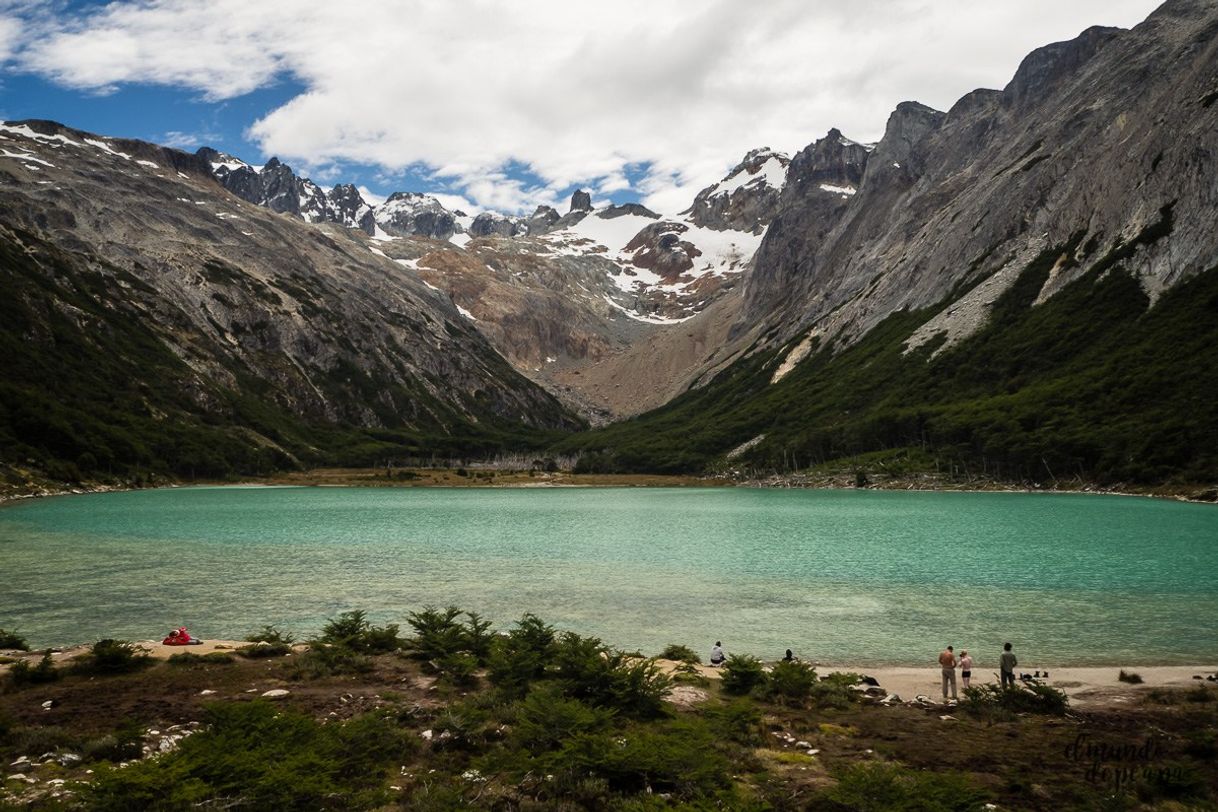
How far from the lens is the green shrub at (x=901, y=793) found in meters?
14.5

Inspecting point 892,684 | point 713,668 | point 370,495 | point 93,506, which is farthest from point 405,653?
point 370,495

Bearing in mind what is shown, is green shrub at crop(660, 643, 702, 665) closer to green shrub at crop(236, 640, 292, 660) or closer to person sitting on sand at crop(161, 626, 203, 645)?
green shrub at crop(236, 640, 292, 660)

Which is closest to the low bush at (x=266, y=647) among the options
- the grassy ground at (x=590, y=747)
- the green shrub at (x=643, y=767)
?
the grassy ground at (x=590, y=747)

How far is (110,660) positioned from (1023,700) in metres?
30.2

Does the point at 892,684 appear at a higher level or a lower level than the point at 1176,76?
lower

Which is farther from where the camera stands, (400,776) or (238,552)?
(238,552)

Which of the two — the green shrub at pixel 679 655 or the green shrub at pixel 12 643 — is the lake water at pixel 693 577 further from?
the green shrub at pixel 12 643

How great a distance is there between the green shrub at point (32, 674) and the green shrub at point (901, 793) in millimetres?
23818

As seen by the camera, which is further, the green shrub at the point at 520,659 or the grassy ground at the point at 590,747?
the green shrub at the point at 520,659

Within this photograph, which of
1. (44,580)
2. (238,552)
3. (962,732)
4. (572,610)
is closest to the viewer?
(962,732)

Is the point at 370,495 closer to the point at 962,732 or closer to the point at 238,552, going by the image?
the point at 238,552

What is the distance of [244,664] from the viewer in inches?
1075

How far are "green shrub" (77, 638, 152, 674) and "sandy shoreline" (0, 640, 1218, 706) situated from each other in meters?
1.40

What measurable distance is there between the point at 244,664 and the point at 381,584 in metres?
25.3
